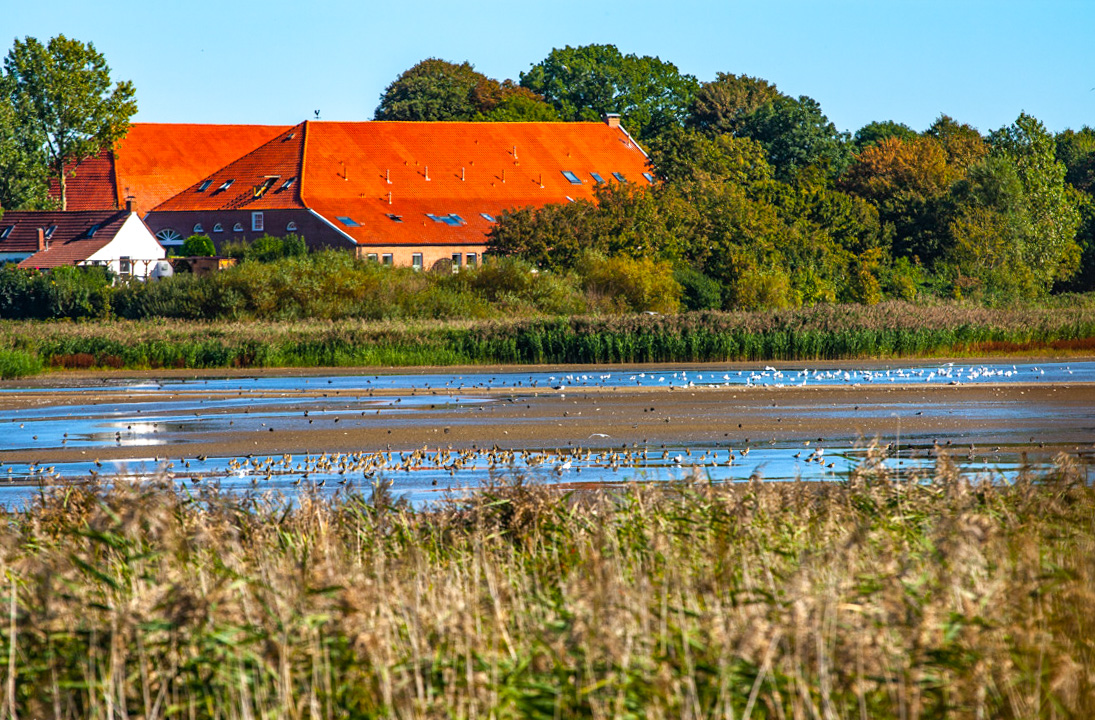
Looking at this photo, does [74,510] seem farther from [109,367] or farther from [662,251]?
[662,251]

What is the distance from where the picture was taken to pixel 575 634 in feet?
18.6

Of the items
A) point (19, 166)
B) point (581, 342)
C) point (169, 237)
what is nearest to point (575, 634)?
point (581, 342)

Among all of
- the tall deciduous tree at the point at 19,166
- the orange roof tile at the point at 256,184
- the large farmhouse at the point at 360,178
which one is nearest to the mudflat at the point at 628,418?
the large farmhouse at the point at 360,178

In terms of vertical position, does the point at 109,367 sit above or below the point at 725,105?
below

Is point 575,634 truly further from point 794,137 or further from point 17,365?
point 794,137

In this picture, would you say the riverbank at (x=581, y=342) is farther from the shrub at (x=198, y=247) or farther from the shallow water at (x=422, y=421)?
the shrub at (x=198, y=247)

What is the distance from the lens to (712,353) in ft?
127

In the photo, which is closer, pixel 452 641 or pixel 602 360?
pixel 452 641

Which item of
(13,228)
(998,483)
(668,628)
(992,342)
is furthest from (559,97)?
(668,628)

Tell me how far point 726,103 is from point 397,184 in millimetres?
25767

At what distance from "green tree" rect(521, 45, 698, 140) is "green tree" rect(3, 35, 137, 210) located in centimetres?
3500

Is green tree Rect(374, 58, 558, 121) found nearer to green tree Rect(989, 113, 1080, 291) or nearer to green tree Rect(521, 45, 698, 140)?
green tree Rect(521, 45, 698, 140)

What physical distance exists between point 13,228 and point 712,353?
48.9 meters

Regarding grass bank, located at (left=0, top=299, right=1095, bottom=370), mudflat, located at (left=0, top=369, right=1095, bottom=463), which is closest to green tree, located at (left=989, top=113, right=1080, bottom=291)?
grass bank, located at (left=0, top=299, right=1095, bottom=370)
